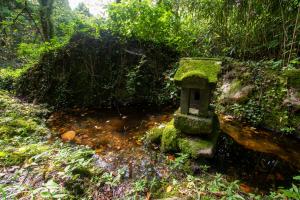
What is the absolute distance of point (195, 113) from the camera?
3.12m

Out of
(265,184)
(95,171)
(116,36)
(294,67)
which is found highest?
(116,36)

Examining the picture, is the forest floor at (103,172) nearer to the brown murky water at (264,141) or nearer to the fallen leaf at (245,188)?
the fallen leaf at (245,188)

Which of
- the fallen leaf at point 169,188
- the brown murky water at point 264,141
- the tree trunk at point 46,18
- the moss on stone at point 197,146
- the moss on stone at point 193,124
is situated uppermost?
the tree trunk at point 46,18

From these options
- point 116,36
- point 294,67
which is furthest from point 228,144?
point 116,36

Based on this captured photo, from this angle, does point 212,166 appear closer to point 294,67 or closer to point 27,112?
point 294,67

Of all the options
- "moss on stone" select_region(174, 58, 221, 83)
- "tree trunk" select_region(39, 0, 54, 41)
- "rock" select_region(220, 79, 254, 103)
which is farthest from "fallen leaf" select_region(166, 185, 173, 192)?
"tree trunk" select_region(39, 0, 54, 41)

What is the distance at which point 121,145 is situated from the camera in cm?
349

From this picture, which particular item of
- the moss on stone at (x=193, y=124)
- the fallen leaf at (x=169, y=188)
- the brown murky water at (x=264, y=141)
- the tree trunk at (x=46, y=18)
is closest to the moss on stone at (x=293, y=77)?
the brown murky water at (x=264, y=141)

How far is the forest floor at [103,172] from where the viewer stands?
196 cm

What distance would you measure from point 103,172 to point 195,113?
1.65 metres

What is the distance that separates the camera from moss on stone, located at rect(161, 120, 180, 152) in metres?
3.10

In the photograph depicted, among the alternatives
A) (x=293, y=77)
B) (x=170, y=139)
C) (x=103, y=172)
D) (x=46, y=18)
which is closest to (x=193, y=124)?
(x=170, y=139)

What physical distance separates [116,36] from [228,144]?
13.7 feet

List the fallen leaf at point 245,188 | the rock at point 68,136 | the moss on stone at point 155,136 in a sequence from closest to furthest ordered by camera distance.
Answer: the fallen leaf at point 245,188
the moss on stone at point 155,136
the rock at point 68,136
